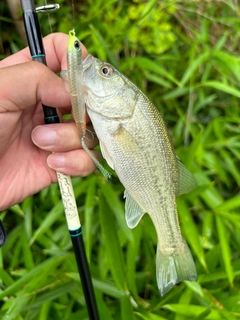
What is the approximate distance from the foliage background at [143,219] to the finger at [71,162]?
1.05 feet

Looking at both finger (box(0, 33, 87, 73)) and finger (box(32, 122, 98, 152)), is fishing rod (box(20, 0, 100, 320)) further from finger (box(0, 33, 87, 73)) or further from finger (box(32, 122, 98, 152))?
finger (box(0, 33, 87, 73))

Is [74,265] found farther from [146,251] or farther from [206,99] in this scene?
[206,99]

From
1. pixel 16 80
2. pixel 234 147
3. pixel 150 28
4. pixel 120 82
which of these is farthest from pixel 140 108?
pixel 150 28

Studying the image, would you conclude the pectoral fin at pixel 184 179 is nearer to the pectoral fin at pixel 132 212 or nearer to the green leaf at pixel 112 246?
the pectoral fin at pixel 132 212

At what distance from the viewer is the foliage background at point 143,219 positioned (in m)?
1.29

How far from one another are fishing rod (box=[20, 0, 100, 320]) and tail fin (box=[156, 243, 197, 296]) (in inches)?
9.0

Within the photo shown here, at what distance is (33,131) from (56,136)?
7cm

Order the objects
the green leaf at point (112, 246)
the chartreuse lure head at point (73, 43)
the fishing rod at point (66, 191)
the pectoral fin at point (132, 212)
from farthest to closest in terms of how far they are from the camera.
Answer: the green leaf at point (112, 246) < the pectoral fin at point (132, 212) < the fishing rod at point (66, 191) < the chartreuse lure head at point (73, 43)

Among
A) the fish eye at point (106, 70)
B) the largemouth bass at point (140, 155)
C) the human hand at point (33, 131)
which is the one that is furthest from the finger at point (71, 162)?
the fish eye at point (106, 70)

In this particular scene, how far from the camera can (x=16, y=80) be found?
0.88 m

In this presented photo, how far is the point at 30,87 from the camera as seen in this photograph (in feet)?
2.96

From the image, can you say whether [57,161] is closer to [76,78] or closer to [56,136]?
[56,136]

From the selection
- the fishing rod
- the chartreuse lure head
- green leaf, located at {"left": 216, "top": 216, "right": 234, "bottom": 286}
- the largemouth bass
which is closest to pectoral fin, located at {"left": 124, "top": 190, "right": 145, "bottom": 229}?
the largemouth bass

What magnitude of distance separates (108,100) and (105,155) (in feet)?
0.49
